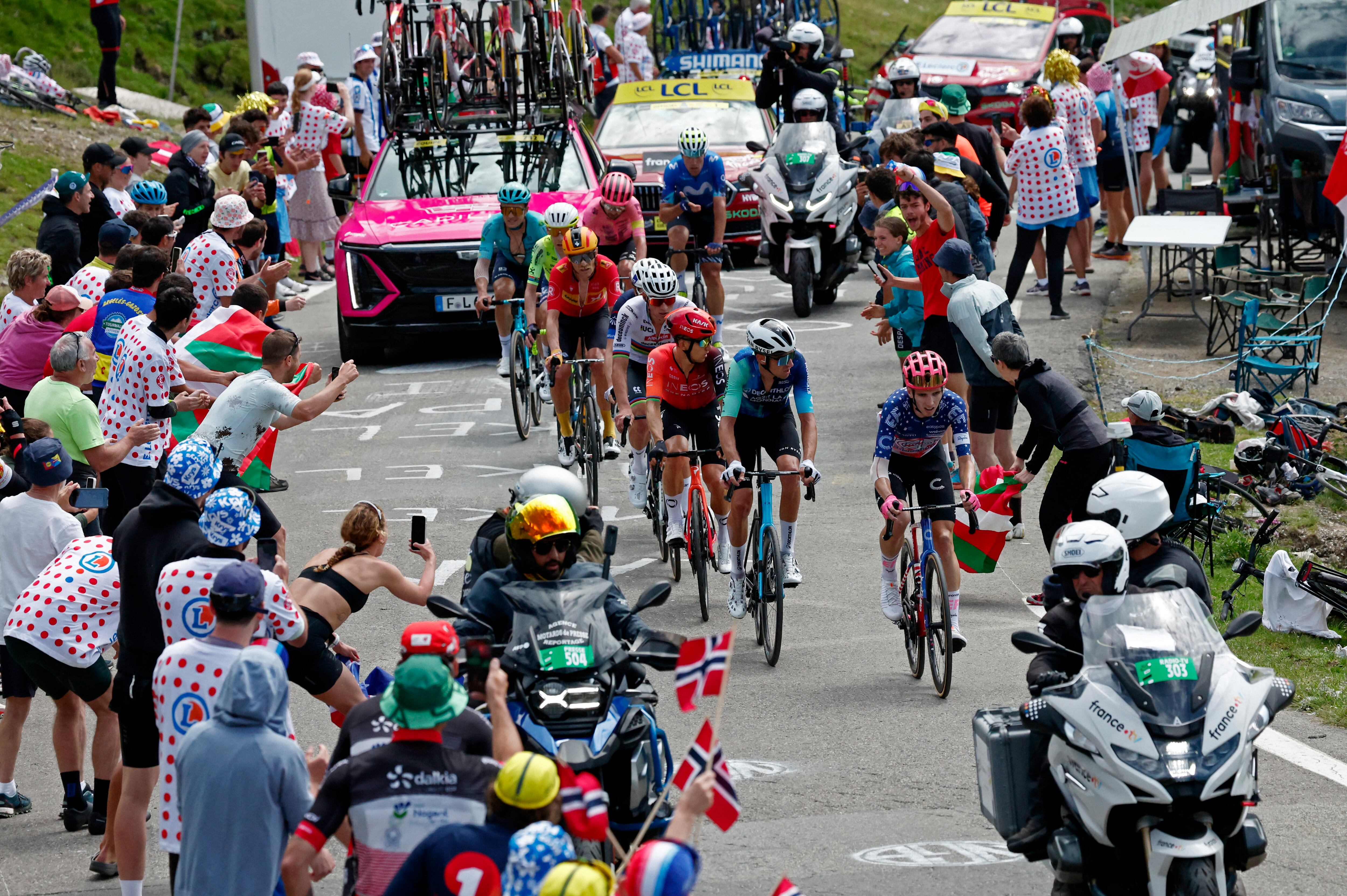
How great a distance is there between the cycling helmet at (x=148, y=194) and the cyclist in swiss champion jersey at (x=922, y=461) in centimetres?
664

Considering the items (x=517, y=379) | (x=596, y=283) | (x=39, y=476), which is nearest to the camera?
(x=39, y=476)

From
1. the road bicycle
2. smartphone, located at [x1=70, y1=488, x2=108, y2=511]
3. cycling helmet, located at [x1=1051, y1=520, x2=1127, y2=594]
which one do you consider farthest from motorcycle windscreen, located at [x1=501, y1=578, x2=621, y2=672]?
smartphone, located at [x1=70, y1=488, x2=108, y2=511]

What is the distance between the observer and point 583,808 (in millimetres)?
4527

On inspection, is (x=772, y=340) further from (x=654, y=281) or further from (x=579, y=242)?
(x=579, y=242)

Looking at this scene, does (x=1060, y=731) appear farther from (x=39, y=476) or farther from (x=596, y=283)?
(x=596, y=283)

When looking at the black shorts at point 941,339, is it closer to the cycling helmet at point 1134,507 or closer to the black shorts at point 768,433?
the black shorts at point 768,433

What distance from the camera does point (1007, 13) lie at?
93.5 ft

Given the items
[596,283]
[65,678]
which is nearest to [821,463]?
[596,283]

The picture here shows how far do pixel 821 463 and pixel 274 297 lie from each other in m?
7.20

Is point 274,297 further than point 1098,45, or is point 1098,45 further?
point 1098,45

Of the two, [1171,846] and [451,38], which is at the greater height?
[451,38]

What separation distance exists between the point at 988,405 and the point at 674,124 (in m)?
10.6

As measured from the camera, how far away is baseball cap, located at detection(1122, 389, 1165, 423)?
9.89 metres

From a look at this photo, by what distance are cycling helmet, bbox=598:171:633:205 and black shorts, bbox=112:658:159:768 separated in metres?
8.11
